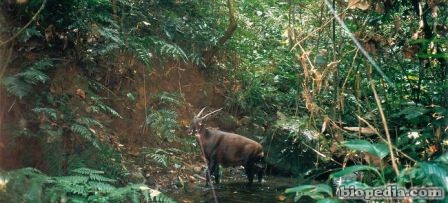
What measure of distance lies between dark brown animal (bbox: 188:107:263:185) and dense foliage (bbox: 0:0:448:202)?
28 cm

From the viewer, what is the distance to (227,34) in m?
9.30

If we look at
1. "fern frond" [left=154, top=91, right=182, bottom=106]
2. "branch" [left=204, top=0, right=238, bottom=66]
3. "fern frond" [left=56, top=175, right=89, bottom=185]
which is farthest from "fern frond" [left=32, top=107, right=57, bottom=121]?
"branch" [left=204, top=0, right=238, bottom=66]

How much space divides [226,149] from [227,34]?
6.26ft

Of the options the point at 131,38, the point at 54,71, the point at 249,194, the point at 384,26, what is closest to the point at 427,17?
the point at 384,26

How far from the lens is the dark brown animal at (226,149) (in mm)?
8625

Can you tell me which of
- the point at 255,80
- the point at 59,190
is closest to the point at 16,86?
the point at 59,190

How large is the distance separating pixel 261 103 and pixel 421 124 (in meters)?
4.58

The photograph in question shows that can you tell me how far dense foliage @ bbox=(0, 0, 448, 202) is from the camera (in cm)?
528

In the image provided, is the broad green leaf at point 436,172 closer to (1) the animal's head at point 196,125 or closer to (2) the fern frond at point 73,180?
(2) the fern frond at point 73,180

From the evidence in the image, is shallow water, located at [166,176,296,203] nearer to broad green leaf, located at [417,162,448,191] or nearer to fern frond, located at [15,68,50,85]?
fern frond, located at [15,68,50,85]

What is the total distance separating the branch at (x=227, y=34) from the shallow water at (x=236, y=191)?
2.18 meters

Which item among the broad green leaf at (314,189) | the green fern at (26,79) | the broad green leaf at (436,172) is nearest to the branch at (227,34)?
the green fern at (26,79)

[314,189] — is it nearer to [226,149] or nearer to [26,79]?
[26,79]

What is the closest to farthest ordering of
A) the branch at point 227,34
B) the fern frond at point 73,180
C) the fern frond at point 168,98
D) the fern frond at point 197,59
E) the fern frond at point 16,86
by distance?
the fern frond at point 73,180 → the fern frond at point 16,86 → the fern frond at point 168,98 → the fern frond at point 197,59 → the branch at point 227,34
